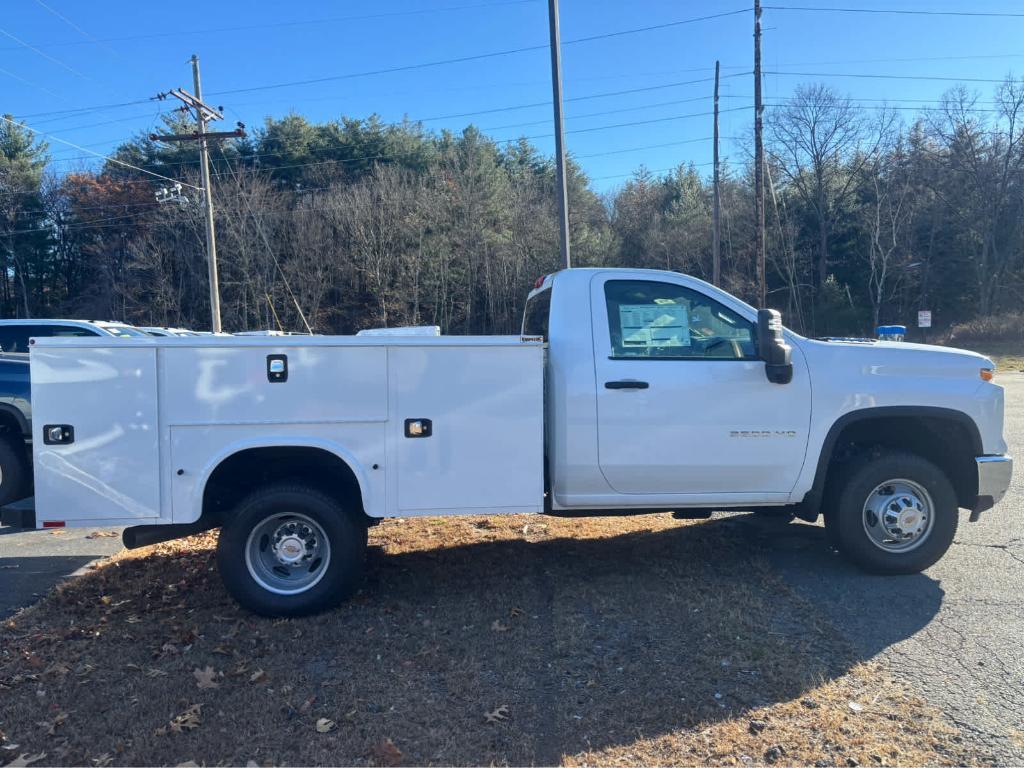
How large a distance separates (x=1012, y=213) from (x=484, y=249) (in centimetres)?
3249

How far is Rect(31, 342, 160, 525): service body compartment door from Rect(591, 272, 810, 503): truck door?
280 cm

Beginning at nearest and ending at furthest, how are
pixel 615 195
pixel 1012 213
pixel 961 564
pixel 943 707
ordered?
pixel 943 707 → pixel 961 564 → pixel 1012 213 → pixel 615 195

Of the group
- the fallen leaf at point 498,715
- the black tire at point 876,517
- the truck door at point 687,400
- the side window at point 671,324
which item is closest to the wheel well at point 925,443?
the black tire at point 876,517

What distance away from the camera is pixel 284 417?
14.3ft

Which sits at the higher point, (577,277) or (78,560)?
(577,277)

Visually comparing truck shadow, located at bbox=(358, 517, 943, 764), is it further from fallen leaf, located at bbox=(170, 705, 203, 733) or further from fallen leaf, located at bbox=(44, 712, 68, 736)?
fallen leaf, located at bbox=(44, 712, 68, 736)

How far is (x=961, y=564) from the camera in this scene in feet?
17.7

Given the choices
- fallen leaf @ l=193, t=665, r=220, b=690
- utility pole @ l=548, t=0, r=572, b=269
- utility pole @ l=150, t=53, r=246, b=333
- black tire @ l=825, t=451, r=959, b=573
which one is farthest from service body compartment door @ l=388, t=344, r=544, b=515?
utility pole @ l=150, t=53, r=246, b=333

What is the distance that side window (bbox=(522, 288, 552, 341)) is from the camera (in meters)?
5.30

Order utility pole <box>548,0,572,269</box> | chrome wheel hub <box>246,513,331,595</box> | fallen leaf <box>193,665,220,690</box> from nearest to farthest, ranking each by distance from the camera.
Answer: fallen leaf <box>193,665,220,690</box> < chrome wheel hub <box>246,513,331,595</box> < utility pole <box>548,0,572,269</box>

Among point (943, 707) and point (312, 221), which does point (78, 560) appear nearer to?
point (943, 707)

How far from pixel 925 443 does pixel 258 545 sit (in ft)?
15.7

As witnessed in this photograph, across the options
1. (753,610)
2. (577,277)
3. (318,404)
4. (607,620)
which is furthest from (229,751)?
(577,277)

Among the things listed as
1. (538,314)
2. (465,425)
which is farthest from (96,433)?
(538,314)
